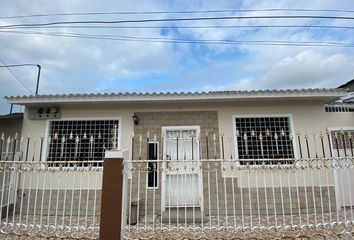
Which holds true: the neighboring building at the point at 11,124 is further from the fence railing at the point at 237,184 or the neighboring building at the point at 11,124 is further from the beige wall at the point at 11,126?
the fence railing at the point at 237,184

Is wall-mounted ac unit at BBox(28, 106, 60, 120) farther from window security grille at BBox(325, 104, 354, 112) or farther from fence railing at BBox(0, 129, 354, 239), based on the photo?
window security grille at BBox(325, 104, 354, 112)

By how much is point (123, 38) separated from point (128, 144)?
4302 millimetres

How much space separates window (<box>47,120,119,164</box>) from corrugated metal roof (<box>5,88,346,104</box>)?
104 centimetres

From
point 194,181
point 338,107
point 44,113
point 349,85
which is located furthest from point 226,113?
point 349,85

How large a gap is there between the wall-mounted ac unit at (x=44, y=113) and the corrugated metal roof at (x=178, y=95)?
61 cm

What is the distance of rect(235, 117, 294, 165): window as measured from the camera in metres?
8.33

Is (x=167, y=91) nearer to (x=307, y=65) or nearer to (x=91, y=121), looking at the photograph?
(x=91, y=121)

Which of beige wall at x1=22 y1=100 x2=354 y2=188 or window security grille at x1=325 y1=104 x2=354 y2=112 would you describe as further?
window security grille at x1=325 y1=104 x2=354 y2=112

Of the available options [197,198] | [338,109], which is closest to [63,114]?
[197,198]

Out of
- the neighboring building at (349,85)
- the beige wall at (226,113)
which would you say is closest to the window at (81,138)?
the beige wall at (226,113)

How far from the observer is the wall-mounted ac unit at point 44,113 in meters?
8.52

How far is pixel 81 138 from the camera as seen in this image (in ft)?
28.0

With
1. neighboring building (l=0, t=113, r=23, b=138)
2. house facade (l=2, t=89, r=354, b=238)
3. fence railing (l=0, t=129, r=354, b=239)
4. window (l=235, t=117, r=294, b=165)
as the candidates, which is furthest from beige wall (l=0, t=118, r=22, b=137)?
window (l=235, t=117, r=294, b=165)

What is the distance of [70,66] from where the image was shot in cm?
1470
